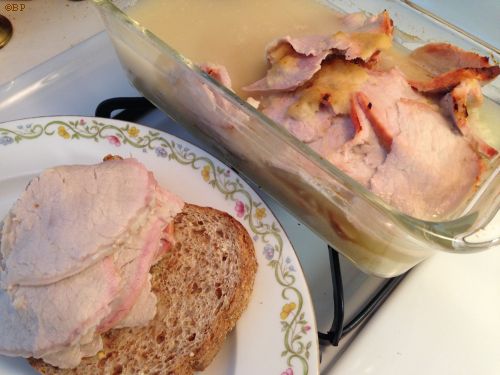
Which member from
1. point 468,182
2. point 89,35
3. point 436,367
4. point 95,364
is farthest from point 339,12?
point 95,364

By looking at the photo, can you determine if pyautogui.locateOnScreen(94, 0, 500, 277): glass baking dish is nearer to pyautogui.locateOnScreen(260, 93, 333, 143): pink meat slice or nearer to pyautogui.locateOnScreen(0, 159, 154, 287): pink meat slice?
pyautogui.locateOnScreen(260, 93, 333, 143): pink meat slice

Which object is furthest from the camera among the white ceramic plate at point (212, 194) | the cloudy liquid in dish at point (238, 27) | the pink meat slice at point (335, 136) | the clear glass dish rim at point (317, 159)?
the cloudy liquid in dish at point (238, 27)

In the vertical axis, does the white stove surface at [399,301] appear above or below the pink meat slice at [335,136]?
below

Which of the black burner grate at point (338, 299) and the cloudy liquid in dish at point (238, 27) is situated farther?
the cloudy liquid in dish at point (238, 27)

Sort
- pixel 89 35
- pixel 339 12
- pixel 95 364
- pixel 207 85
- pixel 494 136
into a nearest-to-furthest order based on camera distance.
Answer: pixel 95 364
pixel 207 85
pixel 494 136
pixel 339 12
pixel 89 35

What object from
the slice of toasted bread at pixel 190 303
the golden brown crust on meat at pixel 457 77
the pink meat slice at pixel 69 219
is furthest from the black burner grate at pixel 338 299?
the golden brown crust on meat at pixel 457 77

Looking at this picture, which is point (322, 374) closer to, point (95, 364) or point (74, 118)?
point (95, 364)

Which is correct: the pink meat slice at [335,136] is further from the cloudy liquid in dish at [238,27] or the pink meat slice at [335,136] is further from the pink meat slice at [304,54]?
the cloudy liquid in dish at [238,27]
